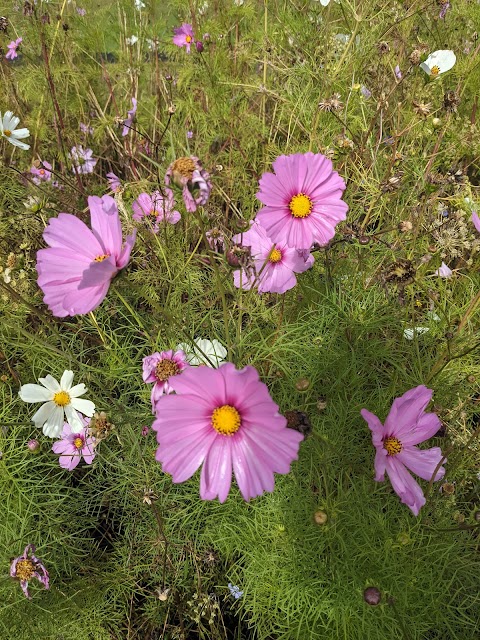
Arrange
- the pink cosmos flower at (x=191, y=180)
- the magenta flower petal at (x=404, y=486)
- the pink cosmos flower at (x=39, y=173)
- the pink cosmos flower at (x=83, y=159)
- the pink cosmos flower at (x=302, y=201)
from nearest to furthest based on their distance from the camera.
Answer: the pink cosmos flower at (x=191, y=180)
the magenta flower petal at (x=404, y=486)
the pink cosmos flower at (x=302, y=201)
the pink cosmos flower at (x=39, y=173)
the pink cosmos flower at (x=83, y=159)

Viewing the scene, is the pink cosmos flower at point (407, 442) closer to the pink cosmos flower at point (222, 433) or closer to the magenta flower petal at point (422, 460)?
the magenta flower petal at point (422, 460)

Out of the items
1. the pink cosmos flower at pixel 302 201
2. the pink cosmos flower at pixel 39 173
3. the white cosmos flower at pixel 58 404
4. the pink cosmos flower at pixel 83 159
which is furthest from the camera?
the pink cosmos flower at pixel 83 159

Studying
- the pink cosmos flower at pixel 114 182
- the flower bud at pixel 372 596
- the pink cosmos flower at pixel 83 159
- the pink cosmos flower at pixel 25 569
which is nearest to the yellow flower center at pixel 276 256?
the pink cosmos flower at pixel 114 182

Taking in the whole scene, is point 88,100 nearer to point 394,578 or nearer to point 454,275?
point 454,275

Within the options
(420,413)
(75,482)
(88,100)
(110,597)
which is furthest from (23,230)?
(420,413)

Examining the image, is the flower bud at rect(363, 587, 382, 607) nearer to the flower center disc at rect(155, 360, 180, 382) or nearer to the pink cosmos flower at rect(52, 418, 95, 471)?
the flower center disc at rect(155, 360, 180, 382)

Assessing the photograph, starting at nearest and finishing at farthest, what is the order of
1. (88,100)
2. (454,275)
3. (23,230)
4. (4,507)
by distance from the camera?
(4,507)
(454,275)
(23,230)
(88,100)
